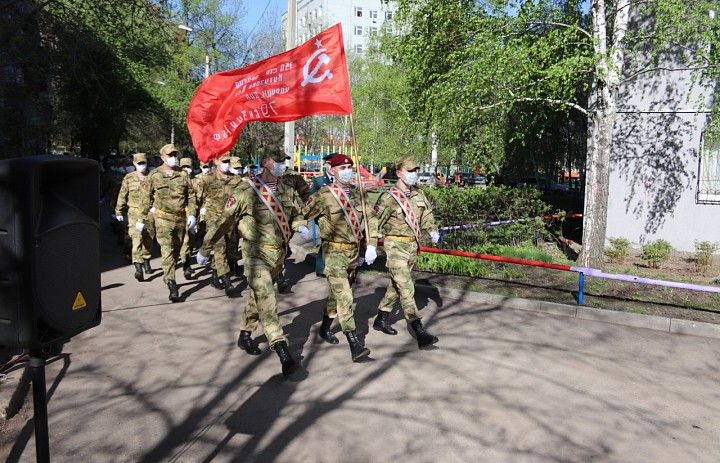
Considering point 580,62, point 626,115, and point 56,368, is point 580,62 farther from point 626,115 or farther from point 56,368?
point 56,368

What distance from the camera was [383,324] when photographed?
23.4 ft

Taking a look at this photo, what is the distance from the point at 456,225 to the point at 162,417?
28.0 feet

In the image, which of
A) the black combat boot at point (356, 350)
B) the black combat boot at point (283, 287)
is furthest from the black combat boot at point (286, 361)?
the black combat boot at point (283, 287)

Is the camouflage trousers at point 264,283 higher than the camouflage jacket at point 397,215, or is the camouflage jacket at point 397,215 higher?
the camouflage jacket at point 397,215

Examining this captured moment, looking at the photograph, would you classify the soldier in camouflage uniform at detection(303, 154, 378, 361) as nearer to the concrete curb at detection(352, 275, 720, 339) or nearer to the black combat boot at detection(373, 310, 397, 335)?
the black combat boot at detection(373, 310, 397, 335)

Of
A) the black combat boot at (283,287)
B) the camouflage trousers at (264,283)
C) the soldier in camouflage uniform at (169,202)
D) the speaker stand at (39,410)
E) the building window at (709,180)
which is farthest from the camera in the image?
the building window at (709,180)

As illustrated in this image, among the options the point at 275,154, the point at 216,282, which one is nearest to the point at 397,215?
the point at 275,154

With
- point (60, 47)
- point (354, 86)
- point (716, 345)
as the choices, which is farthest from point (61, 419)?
point (354, 86)

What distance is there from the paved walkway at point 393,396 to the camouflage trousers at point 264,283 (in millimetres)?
441

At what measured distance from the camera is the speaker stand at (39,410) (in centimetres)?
284

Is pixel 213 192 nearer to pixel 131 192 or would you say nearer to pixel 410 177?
pixel 131 192

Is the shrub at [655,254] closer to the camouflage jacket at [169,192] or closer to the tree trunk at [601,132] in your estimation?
the tree trunk at [601,132]

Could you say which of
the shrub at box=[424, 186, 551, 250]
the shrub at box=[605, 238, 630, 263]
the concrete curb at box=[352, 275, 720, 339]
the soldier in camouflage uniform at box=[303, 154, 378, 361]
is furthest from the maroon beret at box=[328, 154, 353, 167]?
the shrub at box=[605, 238, 630, 263]

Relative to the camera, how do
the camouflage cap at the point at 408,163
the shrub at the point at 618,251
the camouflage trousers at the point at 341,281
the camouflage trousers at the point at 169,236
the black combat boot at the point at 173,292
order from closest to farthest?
the camouflage trousers at the point at 341,281 < the camouflage cap at the point at 408,163 < the black combat boot at the point at 173,292 < the camouflage trousers at the point at 169,236 < the shrub at the point at 618,251
